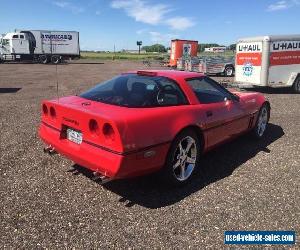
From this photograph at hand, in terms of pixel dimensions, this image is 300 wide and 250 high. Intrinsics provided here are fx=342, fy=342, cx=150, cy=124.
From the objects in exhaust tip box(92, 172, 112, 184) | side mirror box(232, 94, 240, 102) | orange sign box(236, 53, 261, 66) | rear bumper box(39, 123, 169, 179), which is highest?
orange sign box(236, 53, 261, 66)

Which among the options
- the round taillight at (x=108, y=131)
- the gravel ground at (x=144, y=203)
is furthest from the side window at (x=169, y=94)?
the gravel ground at (x=144, y=203)

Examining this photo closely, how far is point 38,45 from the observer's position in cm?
3800

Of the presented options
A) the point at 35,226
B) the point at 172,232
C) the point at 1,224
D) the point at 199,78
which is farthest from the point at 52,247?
the point at 199,78

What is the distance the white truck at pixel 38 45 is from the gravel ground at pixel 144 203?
32.6 m

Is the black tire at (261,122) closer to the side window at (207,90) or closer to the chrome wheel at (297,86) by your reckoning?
the side window at (207,90)

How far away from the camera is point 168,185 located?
4379 millimetres

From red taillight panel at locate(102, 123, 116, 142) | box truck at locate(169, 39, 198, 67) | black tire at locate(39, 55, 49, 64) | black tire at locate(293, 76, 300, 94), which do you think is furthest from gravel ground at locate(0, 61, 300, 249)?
black tire at locate(39, 55, 49, 64)

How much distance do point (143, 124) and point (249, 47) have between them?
453 inches

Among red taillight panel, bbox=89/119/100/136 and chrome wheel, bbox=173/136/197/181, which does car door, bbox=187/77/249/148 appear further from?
red taillight panel, bbox=89/119/100/136

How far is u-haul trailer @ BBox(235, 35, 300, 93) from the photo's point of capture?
13188 millimetres

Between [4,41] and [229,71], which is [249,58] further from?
[4,41]

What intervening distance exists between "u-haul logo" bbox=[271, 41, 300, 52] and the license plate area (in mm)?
10949

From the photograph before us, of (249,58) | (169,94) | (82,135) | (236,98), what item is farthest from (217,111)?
(249,58)

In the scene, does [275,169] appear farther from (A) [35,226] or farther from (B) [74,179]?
(A) [35,226]
